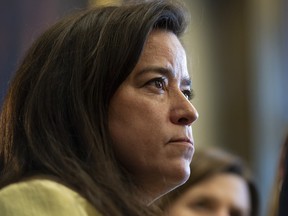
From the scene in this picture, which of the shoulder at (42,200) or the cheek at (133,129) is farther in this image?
the cheek at (133,129)

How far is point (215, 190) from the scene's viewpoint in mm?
3045

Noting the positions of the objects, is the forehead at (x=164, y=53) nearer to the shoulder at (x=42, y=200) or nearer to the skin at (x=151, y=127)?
the skin at (x=151, y=127)

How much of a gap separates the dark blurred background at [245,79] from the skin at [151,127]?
3.43 meters

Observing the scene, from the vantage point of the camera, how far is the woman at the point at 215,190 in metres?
2.99

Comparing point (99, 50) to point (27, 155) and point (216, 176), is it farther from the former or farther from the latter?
point (216, 176)

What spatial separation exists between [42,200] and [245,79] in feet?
12.8

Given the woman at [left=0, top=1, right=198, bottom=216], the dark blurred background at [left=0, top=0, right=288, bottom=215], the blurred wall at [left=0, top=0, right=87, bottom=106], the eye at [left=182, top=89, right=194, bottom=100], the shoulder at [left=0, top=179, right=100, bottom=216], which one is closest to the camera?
the shoulder at [left=0, top=179, right=100, bottom=216]

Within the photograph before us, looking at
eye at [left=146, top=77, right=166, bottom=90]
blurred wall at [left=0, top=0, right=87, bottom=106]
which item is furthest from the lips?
blurred wall at [left=0, top=0, right=87, bottom=106]

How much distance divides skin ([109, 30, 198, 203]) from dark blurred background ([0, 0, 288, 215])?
3.43 meters

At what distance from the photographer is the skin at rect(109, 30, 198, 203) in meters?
1.79

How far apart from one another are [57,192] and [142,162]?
0.91ft

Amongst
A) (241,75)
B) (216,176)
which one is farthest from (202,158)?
(241,75)

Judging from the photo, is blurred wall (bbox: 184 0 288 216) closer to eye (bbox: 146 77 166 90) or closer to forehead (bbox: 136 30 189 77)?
forehead (bbox: 136 30 189 77)

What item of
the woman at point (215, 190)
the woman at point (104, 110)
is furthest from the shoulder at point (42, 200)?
the woman at point (215, 190)
